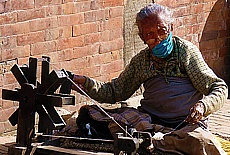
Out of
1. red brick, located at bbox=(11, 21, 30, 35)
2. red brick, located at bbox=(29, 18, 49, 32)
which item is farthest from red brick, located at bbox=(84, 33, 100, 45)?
red brick, located at bbox=(11, 21, 30, 35)

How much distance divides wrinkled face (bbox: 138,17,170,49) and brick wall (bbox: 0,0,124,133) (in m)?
1.19

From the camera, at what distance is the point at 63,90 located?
4918 mm

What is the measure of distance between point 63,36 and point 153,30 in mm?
2073

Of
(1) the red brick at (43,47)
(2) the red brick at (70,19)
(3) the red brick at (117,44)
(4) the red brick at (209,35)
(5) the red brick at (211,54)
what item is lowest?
(5) the red brick at (211,54)

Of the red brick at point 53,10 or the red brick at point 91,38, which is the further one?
the red brick at point 91,38

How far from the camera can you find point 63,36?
7.08 m

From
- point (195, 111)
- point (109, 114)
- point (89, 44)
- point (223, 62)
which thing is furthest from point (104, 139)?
point (223, 62)

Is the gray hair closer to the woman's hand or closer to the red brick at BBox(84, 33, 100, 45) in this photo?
the woman's hand

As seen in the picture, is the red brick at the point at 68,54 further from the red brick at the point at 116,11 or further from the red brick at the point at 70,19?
the red brick at the point at 116,11

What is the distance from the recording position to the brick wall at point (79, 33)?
6547 mm

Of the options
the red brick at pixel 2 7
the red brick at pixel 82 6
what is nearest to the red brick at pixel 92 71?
the red brick at pixel 82 6

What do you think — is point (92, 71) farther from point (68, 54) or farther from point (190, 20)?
point (190, 20)

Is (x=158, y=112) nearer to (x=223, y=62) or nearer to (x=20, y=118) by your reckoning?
(x=20, y=118)

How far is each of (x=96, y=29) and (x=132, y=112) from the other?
7.68 ft
